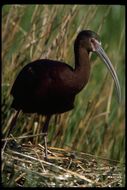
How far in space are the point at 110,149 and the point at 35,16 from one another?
1297mm

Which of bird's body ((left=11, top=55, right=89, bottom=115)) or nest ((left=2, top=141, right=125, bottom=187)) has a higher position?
bird's body ((left=11, top=55, right=89, bottom=115))

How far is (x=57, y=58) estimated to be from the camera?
6852 mm

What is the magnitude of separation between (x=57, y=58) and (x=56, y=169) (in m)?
1.56

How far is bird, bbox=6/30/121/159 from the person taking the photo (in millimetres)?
5965

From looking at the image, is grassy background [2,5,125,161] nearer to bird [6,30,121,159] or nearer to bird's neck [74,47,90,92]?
bird [6,30,121,159]

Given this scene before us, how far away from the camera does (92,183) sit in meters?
5.42

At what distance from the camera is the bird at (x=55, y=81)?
596cm

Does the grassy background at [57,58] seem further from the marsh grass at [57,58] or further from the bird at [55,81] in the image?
the bird at [55,81]

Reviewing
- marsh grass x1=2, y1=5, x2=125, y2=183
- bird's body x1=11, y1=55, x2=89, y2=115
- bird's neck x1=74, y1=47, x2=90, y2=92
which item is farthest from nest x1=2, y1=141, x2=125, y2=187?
marsh grass x1=2, y1=5, x2=125, y2=183

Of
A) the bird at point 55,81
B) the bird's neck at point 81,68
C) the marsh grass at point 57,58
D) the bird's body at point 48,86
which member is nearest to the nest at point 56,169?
the bird at point 55,81

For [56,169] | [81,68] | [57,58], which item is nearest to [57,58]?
[57,58]

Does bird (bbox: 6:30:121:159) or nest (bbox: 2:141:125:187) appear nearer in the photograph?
nest (bbox: 2:141:125:187)

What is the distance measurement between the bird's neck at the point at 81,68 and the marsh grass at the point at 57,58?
72 centimetres

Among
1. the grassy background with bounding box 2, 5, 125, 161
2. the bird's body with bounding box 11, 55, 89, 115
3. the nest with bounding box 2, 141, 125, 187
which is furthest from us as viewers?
the grassy background with bounding box 2, 5, 125, 161
